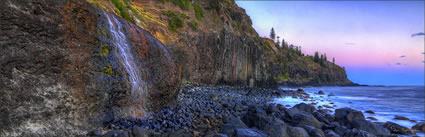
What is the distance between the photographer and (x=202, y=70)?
2597cm

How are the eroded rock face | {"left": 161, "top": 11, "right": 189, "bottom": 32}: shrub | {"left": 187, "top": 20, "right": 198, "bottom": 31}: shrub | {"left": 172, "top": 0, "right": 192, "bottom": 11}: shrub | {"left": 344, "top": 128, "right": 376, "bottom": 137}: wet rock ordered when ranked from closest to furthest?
the eroded rock face → {"left": 344, "top": 128, "right": 376, "bottom": 137}: wet rock → {"left": 161, "top": 11, "right": 189, "bottom": 32}: shrub → {"left": 187, "top": 20, "right": 198, "bottom": 31}: shrub → {"left": 172, "top": 0, "right": 192, "bottom": 11}: shrub

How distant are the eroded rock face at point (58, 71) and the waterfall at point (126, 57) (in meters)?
0.16

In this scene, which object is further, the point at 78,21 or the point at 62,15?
the point at 78,21

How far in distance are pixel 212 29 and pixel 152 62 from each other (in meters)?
22.6

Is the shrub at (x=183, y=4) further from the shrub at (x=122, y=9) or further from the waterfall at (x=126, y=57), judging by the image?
the waterfall at (x=126, y=57)

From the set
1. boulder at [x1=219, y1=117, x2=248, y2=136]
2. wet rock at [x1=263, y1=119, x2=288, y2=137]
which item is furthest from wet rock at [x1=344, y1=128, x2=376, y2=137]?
boulder at [x1=219, y1=117, x2=248, y2=136]

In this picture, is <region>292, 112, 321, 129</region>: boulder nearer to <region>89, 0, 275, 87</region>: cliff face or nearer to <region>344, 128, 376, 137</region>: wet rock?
<region>344, 128, 376, 137</region>: wet rock

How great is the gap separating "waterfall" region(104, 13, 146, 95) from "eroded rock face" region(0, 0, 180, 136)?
16 cm

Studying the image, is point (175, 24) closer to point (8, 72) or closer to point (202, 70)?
point (202, 70)

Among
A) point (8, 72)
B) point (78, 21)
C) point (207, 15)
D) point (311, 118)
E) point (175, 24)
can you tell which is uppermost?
point (207, 15)

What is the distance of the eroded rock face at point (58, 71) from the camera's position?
4.26m

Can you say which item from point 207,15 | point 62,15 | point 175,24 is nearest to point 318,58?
point 207,15

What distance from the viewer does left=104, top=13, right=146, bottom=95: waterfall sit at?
6.67 metres

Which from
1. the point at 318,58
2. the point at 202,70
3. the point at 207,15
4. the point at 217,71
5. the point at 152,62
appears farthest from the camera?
the point at 318,58
